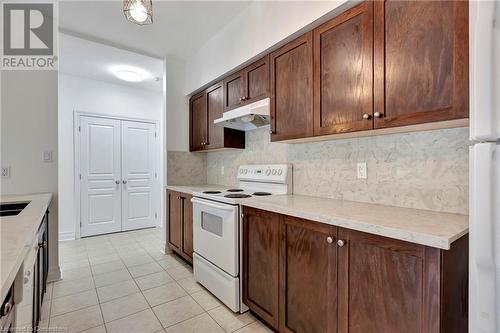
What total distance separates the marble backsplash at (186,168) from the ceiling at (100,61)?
52.0 inches

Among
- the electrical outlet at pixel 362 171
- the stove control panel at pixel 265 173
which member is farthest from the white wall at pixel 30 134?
the electrical outlet at pixel 362 171

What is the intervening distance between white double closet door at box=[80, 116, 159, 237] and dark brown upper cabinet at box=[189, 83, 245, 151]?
1636 mm

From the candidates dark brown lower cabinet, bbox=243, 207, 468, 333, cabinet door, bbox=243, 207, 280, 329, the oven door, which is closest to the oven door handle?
the oven door

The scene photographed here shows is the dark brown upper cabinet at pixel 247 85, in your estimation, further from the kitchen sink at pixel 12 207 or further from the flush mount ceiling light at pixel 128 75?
the kitchen sink at pixel 12 207

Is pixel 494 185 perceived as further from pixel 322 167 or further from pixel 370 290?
pixel 322 167

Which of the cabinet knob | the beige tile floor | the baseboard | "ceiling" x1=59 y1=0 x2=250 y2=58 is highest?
"ceiling" x1=59 y1=0 x2=250 y2=58

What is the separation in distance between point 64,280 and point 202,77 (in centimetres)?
265

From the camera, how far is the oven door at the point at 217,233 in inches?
76.2

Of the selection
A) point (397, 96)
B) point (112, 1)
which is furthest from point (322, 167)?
point (112, 1)

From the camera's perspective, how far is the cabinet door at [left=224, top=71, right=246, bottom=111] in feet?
8.20

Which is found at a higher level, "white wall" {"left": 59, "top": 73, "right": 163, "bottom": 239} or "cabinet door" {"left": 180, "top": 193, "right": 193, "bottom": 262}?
"white wall" {"left": 59, "top": 73, "right": 163, "bottom": 239}

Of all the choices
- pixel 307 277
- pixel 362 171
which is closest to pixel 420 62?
pixel 362 171

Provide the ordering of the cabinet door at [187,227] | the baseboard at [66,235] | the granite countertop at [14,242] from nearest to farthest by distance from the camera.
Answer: the granite countertop at [14,242] → the cabinet door at [187,227] → the baseboard at [66,235]

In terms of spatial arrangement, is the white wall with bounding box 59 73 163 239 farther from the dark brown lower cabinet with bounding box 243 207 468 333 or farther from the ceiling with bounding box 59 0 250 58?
the dark brown lower cabinet with bounding box 243 207 468 333
